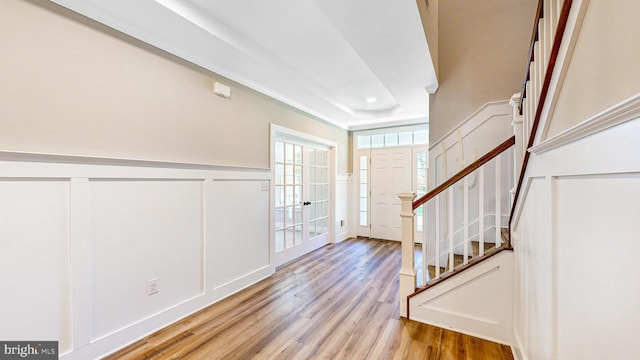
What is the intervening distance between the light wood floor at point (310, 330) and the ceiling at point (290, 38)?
2224mm

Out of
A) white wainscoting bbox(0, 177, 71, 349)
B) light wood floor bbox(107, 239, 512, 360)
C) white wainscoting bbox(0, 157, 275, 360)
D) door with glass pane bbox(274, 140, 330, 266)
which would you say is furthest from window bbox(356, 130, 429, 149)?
white wainscoting bbox(0, 177, 71, 349)

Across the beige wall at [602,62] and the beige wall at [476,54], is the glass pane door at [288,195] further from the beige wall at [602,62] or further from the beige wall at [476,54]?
the beige wall at [602,62]

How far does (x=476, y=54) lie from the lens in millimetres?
2834

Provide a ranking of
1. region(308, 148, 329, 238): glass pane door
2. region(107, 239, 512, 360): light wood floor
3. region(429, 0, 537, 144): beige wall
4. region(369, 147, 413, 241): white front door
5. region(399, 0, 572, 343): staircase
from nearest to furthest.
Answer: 1. region(399, 0, 572, 343): staircase
2. region(107, 239, 512, 360): light wood floor
3. region(429, 0, 537, 144): beige wall
4. region(308, 148, 329, 238): glass pane door
5. region(369, 147, 413, 241): white front door

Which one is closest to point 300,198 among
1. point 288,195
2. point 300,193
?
point 300,193

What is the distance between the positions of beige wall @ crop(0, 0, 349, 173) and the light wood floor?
139 centimetres

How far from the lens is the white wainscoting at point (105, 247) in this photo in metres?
1.43

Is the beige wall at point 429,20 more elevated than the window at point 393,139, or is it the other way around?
the beige wall at point 429,20

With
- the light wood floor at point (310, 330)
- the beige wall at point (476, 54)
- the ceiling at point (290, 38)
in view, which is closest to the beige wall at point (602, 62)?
the ceiling at point (290, 38)

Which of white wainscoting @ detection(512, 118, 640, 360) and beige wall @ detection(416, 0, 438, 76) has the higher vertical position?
beige wall @ detection(416, 0, 438, 76)

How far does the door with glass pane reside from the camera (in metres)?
3.55

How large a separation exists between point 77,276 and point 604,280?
8.28 feet

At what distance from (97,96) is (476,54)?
3.51 m

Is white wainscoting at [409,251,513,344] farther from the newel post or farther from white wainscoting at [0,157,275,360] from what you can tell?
white wainscoting at [0,157,275,360]
